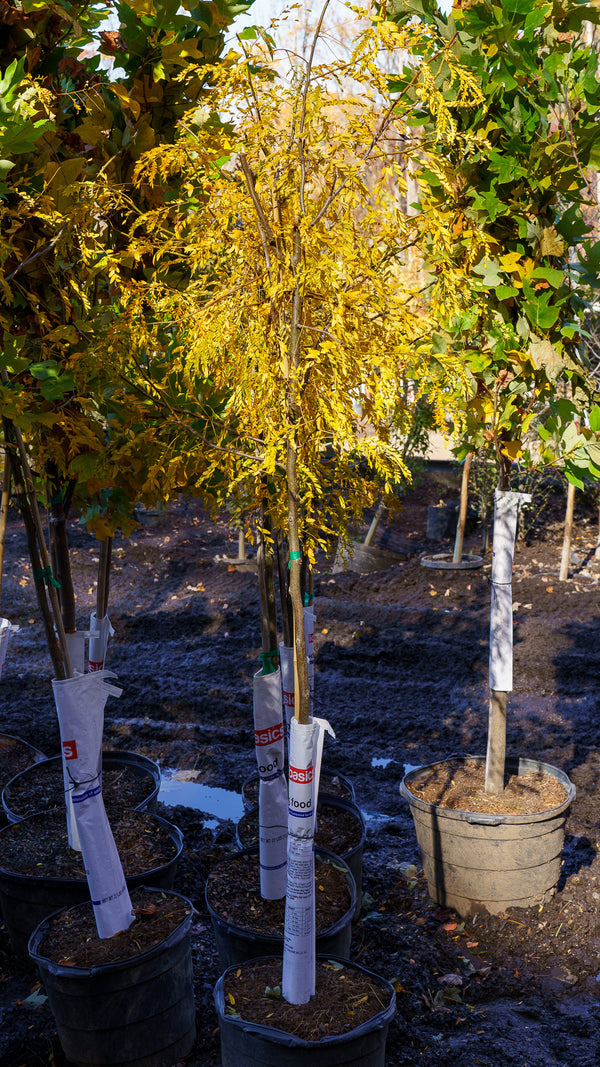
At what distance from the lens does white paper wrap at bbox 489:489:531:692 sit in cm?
390

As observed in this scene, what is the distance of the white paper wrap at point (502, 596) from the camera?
12.8 feet

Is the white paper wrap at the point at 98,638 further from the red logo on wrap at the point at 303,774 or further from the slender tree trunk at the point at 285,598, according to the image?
the red logo on wrap at the point at 303,774

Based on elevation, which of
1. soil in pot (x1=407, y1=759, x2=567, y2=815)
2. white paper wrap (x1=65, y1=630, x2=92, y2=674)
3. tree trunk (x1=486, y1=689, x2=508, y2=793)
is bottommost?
soil in pot (x1=407, y1=759, x2=567, y2=815)

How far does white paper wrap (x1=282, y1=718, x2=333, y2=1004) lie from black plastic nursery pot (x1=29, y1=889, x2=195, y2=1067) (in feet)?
1.91

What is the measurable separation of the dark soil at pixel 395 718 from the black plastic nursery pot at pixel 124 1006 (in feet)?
0.60


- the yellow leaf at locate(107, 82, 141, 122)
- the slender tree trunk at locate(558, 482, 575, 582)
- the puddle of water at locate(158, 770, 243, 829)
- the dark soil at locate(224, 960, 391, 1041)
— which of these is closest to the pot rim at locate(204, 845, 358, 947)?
the dark soil at locate(224, 960, 391, 1041)

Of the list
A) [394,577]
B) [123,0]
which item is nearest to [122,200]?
[123,0]

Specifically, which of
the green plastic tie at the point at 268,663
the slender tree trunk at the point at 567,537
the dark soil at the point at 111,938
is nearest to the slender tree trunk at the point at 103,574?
the green plastic tie at the point at 268,663

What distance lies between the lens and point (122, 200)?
2.84 meters

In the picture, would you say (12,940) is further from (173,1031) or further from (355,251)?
(355,251)

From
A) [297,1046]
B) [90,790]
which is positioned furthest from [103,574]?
[297,1046]

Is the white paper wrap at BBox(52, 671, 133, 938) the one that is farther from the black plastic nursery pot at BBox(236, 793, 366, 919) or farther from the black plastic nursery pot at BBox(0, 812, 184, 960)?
the black plastic nursery pot at BBox(236, 793, 366, 919)

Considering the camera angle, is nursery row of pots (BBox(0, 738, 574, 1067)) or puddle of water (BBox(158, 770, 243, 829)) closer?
nursery row of pots (BBox(0, 738, 574, 1067))

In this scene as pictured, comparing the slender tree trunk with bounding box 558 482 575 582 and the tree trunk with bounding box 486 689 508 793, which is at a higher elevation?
the slender tree trunk with bounding box 558 482 575 582
